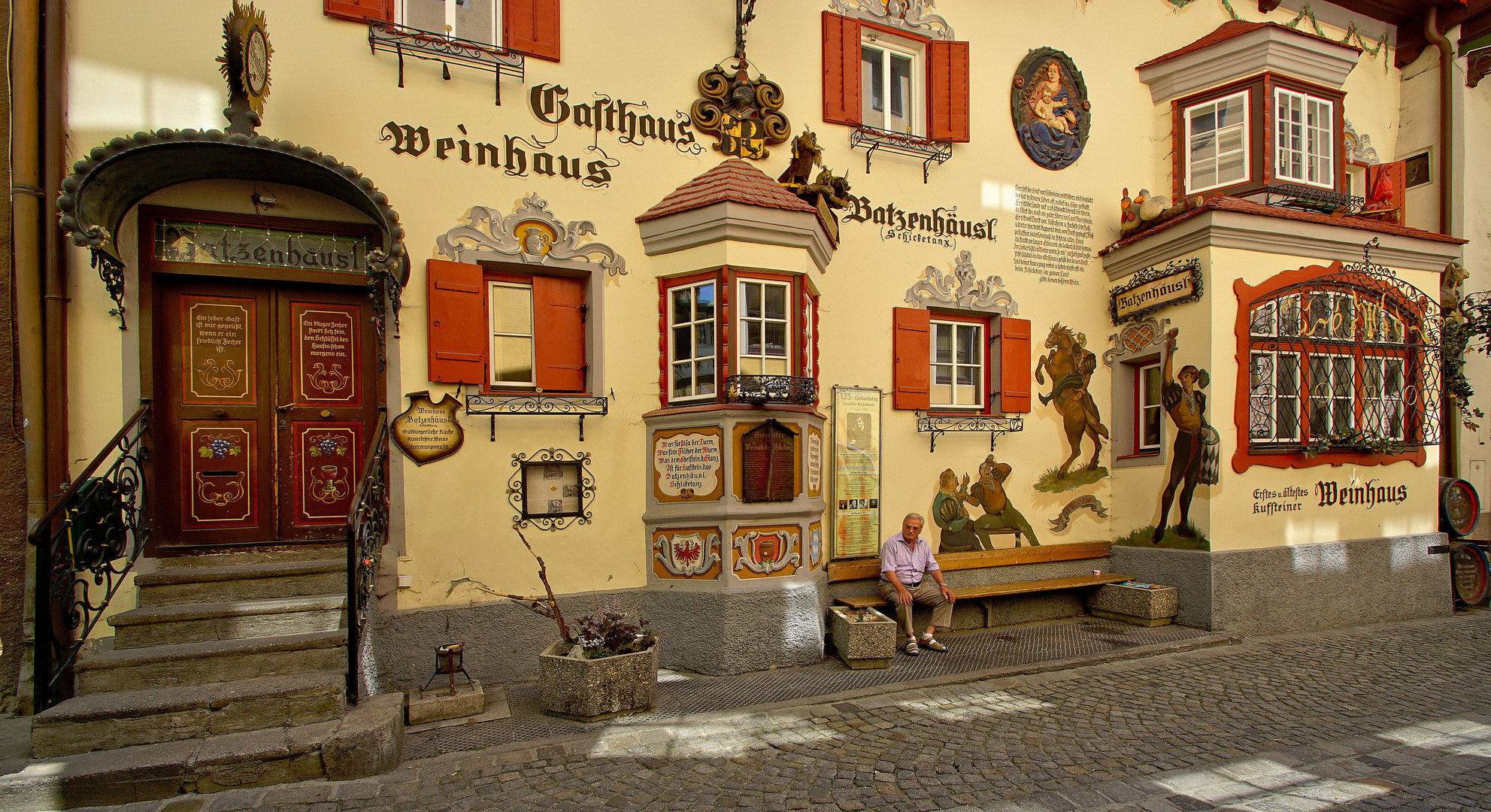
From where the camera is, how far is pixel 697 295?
694 centimetres

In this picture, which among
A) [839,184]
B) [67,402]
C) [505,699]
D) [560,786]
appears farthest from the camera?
[839,184]

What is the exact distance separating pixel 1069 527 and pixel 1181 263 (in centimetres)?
319

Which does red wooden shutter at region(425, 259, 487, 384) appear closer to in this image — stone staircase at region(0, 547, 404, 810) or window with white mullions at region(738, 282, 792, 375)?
stone staircase at region(0, 547, 404, 810)

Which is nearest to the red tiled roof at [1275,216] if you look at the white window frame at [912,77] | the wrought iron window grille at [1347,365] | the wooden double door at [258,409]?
the wrought iron window grille at [1347,365]

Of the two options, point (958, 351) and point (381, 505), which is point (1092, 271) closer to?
point (958, 351)

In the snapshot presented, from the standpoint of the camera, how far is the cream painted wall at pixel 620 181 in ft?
18.9

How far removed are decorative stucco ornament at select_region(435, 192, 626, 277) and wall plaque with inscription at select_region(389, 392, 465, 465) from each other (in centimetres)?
123

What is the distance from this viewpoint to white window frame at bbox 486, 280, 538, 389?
6.68 m

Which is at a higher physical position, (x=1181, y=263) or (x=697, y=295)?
(x=1181, y=263)

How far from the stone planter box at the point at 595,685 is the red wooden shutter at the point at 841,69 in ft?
18.7

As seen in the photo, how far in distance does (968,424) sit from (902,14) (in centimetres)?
458

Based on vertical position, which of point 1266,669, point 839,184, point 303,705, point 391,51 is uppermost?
point 391,51

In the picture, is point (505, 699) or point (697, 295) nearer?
point (505, 699)

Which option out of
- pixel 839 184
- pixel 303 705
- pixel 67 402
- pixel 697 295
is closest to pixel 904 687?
pixel 697 295
